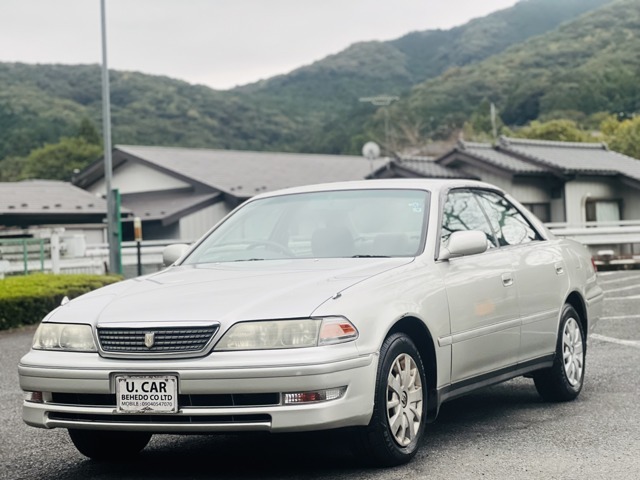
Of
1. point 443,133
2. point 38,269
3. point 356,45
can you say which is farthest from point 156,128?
point 356,45

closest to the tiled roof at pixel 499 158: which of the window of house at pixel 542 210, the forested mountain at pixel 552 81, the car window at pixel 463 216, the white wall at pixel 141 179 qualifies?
the window of house at pixel 542 210

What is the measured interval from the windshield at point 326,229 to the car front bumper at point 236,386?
1223 millimetres

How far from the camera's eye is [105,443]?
17.7 feet

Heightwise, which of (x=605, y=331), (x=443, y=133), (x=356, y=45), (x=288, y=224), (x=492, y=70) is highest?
(x=356, y=45)

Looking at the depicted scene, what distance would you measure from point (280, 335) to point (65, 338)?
45.0 inches

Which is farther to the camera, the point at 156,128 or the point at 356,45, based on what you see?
the point at 356,45

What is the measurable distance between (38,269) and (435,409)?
16.1 m

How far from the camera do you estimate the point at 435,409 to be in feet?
17.8

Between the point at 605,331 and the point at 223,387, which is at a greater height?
the point at 223,387

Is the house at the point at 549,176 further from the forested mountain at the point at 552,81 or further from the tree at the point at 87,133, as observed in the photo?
the tree at the point at 87,133

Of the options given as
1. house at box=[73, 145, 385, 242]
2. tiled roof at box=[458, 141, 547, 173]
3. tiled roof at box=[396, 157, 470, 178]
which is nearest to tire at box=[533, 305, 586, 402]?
tiled roof at box=[458, 141, 547, 173]

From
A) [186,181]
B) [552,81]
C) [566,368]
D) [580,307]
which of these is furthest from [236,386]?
[552,81]

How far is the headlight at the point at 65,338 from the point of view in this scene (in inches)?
191

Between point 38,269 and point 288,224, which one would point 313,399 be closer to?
point 288,224
